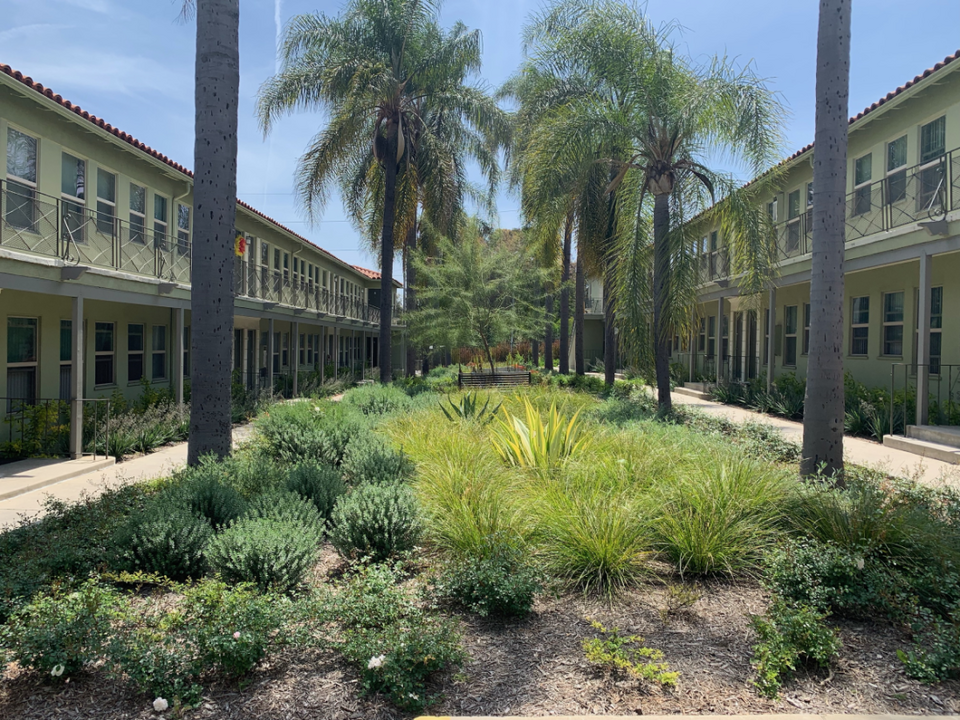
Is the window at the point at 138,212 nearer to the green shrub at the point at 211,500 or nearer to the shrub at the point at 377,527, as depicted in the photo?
the green shrub at the point at 211,500

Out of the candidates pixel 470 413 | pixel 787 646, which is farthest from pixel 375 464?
pixel 787 646

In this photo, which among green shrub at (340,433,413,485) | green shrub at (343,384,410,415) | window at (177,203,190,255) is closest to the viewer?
green shrub at (340,433,413,485)

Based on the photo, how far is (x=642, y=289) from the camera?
11.6 m

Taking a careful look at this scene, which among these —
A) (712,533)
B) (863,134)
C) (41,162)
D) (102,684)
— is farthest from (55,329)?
(863,134)

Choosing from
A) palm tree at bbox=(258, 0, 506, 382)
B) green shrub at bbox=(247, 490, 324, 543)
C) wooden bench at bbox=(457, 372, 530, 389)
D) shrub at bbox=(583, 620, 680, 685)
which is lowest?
shrub at bbox=(583, 620, 680, 685)

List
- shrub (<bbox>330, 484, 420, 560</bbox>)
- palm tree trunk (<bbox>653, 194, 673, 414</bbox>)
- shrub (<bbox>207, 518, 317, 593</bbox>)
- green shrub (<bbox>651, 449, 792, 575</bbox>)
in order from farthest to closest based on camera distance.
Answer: palm tree trunk (<bbox>653, 194, 673, 414</bbox>)
shrub (<bbox>330, 484, 420, 560</bbox>)
green shrub (<bbox>651, 449, 792, 575</bbox>)
shrub (<bbox>207, 518, 317, 593</bbox>)

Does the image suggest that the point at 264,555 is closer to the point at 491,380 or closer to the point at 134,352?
the point at 134,352

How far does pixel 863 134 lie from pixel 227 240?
14283 mm

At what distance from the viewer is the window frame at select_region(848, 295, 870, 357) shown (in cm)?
1595

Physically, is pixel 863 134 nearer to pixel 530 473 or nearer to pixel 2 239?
pixel 530 473

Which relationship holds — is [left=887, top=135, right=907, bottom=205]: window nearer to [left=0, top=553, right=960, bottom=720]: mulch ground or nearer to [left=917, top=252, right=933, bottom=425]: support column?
[left=917, top=252, right=933, bottom=425]: support column

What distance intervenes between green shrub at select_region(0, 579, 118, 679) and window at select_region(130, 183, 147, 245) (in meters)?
11.9

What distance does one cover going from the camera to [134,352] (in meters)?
15.4

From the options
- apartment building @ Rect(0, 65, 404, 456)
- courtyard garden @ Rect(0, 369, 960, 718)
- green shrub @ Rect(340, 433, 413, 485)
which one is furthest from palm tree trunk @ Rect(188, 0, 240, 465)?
apartment building @ Rect(0, 65, 404, 456)
